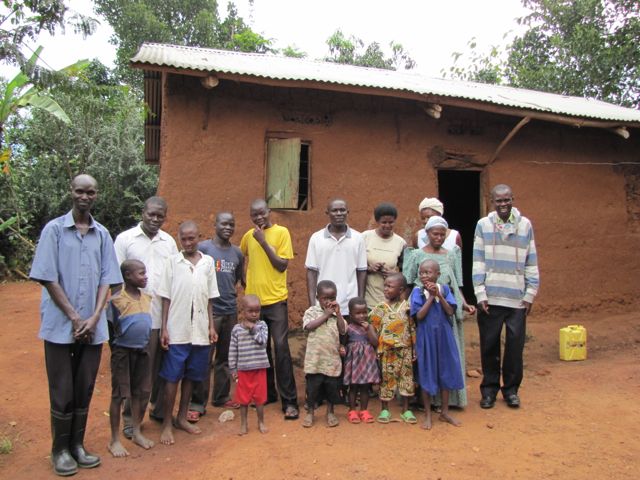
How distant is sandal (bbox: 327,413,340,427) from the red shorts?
498mm

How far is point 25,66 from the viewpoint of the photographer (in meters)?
7.75

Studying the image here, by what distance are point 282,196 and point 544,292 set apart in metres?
3.70

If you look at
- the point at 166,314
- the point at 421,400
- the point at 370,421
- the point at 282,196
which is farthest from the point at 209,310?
the point at 282,196

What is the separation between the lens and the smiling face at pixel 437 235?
4.04 metres

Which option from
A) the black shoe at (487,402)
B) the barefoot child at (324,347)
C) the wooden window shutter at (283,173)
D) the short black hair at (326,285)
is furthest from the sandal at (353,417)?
the wooden window shutter at (283,173)

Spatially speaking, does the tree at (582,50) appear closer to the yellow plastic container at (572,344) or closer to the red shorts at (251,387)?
the yellow plastic container at (572,344)

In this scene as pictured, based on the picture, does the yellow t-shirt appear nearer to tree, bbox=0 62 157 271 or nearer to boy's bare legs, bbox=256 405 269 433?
boy's bare legs, bbox=256 405 269 433

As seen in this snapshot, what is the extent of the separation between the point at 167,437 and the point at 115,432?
1.14 feet

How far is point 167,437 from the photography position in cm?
367

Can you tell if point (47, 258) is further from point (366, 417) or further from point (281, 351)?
point (366, 417)

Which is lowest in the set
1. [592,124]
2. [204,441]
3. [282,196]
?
[204,441]

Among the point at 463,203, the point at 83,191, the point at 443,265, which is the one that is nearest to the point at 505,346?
the point at 443,265

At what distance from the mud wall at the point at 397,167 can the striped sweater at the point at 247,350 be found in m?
1.92

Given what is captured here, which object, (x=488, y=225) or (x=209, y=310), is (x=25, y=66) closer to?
(x=209, y=310)
